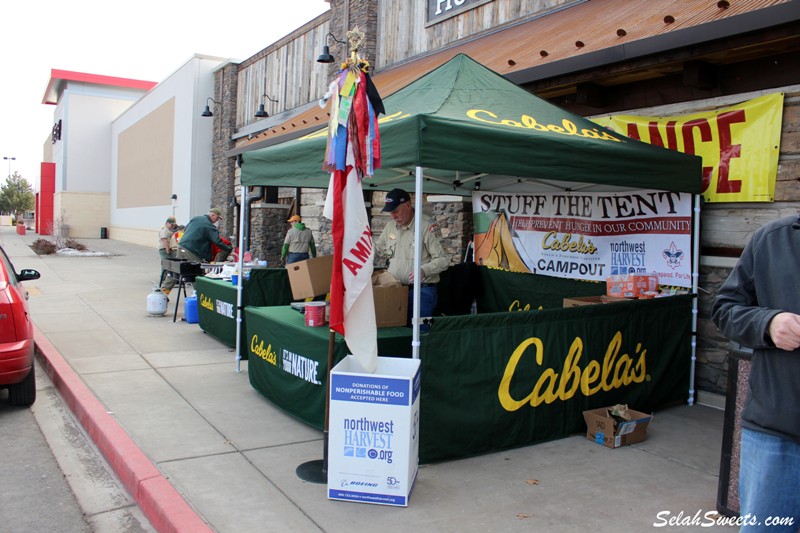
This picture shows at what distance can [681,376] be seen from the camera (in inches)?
249

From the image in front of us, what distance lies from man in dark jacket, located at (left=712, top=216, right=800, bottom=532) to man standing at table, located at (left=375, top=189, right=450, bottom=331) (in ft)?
11.8

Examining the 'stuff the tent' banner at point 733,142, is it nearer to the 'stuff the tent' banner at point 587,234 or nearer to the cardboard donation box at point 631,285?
the 'stuff the tent' banner at point 587,234

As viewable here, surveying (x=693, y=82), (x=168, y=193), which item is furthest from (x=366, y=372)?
(x=168, y=193)

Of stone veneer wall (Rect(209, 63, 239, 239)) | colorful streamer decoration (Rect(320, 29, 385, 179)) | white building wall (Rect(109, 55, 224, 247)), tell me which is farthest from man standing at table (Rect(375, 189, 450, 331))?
white building wall (Rect(109, 55, 224, 247))

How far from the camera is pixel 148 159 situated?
1251 inches

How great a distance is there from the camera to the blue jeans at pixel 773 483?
Result: 2.29 metres

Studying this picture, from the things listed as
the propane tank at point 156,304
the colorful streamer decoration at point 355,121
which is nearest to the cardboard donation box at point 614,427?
the colorful streamer decoration at point 355,121

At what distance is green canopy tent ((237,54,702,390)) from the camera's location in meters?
4.45

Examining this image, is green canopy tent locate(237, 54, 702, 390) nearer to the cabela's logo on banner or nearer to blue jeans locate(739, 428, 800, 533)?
the cabela's logo on banner

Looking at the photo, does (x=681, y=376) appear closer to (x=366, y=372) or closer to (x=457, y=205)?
(x=366, y=372)

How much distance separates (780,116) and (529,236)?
3040 mm

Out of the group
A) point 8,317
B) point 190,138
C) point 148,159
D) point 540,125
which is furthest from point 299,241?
point 148,159

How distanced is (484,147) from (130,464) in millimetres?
3266

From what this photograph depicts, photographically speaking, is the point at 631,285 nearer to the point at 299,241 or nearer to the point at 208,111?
the point at 299,241
